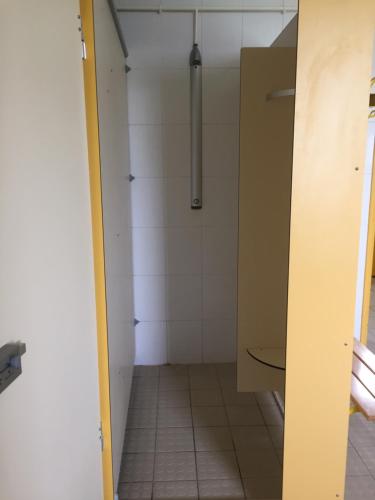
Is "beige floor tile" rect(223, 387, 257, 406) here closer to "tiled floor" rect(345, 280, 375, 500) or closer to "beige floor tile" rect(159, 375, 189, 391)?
"beige floor tile" rect(159, 375, 189, 391)

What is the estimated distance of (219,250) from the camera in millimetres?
2488

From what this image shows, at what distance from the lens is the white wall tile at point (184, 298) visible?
251 centimetres

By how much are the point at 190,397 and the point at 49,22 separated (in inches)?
80.7

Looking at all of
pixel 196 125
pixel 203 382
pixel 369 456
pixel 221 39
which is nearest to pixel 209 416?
pixel 203 382

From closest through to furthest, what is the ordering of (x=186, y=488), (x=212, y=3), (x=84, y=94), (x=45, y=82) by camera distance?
(x=45, y=82) < (x=84, y=94) < (x=186, y=488) < (x=212, y=3)

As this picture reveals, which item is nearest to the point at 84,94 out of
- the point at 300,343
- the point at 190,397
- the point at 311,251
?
the point at 311,251

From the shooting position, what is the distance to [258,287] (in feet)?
6.55

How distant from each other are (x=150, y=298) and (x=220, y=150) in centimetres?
112

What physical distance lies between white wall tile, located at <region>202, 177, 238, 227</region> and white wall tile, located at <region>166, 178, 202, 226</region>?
0.08 meters

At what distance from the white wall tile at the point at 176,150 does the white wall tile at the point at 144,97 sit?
113 mm

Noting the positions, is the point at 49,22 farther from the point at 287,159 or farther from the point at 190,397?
the point at 190,397

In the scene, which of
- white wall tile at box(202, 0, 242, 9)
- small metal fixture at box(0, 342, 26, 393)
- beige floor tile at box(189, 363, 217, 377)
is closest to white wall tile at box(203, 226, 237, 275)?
beige floor tile at box(189, 363, 217, 377)

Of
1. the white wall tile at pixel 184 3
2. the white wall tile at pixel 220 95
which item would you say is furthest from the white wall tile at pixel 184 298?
the white wall tile at pixel 184 3

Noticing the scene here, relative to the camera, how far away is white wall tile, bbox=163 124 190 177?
7.73ft
